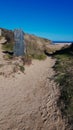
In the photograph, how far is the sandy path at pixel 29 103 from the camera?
394 inches

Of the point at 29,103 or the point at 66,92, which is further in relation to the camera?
the point at 66,92

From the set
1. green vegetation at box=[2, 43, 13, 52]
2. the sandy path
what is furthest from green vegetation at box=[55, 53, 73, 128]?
green vegetation at box=[2, 43, 13, 52]

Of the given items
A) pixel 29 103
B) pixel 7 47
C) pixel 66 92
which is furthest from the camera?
pixel 7 47

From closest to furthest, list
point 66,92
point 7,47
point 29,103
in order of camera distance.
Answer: point 29,103
point 66,92
point 7,47

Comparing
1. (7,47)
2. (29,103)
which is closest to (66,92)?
(29,103)

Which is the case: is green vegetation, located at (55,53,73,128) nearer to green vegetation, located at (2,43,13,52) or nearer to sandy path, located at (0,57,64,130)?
sandy path, located at (0,57,64,130)

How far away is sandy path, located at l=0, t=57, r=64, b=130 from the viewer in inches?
394

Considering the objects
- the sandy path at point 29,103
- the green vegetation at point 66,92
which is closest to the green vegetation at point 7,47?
the sandy path at point 29,103

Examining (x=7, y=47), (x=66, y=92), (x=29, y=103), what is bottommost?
(x=29, y=103)

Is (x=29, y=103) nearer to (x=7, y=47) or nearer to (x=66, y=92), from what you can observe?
(x=66, y=92)

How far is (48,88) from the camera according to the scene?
586 inches

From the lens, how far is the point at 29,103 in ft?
41.0

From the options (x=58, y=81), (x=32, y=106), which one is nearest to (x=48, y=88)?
(x=58, y=81)

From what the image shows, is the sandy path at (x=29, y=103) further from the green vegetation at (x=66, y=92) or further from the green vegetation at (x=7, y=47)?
the green vegetation at (x=7, y=47)
